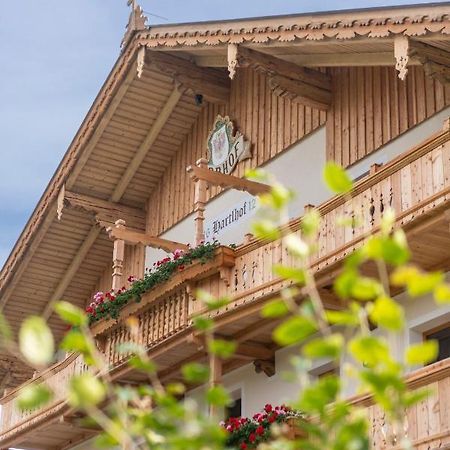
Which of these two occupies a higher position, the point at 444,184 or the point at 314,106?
the point at 314,106

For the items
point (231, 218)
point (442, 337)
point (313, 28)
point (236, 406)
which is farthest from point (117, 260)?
point (442, 337)

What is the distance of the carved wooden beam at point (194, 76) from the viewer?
2248 cm

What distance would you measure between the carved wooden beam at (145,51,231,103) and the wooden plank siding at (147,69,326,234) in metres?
0.22

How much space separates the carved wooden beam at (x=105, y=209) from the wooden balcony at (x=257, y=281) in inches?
141

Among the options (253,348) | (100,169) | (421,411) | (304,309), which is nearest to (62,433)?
(100,169)

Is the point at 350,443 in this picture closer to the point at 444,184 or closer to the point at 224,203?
the point at 444,184

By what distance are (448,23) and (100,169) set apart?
38.0 ft

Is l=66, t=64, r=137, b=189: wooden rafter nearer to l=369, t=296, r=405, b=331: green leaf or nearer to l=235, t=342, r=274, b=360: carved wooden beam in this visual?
l=235, t=342, r=274, b=360: carved wooden beam

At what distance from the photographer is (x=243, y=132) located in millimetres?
22125

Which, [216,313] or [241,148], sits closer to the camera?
[216,313]

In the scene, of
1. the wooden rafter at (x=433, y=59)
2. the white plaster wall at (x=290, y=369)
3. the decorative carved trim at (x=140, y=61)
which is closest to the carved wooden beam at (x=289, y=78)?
the decorative carved trim at (x=140, y=61)

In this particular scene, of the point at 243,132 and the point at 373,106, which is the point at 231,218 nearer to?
the point at 243,132

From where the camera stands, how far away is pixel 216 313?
17859 mm

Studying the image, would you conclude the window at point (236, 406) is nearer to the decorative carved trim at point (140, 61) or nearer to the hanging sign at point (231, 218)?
the hanging sign at point (231, 218)
